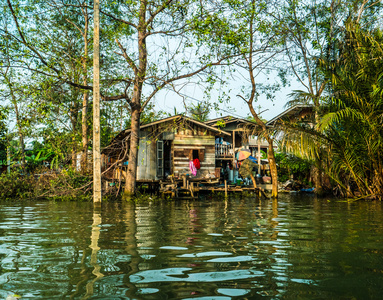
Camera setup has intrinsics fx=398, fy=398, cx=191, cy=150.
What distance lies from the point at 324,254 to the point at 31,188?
1927cm

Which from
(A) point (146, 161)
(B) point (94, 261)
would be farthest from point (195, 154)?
(B) point (94, 261)

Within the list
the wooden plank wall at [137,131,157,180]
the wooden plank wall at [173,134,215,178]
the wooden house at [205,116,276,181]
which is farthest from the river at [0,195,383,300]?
the wooden house at [205,116,276,181]

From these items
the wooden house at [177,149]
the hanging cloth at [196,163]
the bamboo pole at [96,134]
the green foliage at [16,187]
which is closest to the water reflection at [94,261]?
the bamboo pole at [96,134]

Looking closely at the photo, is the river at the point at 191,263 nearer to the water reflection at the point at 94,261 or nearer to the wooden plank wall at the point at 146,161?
the water reflection at the point at 94,261

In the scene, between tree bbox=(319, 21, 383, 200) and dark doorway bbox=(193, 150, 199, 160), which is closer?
tree bbox=(319, 21, 383, 200)

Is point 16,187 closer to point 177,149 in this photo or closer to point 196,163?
point 177,149

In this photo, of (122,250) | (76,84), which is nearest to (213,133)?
(76,84)

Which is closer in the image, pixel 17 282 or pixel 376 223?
pixel 17 282

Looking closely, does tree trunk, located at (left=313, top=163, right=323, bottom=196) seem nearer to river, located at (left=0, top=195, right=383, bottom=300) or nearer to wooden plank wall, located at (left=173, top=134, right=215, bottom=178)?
wooden plank wall, located at (left=173, top=134, right=215, bottom=178)

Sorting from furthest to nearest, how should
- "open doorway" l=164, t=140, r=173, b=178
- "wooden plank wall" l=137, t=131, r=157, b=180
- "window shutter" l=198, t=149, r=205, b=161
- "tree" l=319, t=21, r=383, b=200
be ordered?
"open doorway" l=164, t=140, r=173, b=178
"window shutter" l=198, t=149, r=205, b=161
"wooden plank wall" l=137, t=131, r=157, b=180
"tree" l=319, t=21, r=383, b=200

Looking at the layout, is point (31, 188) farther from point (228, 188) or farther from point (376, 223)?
point (376, 223)

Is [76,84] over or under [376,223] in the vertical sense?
over

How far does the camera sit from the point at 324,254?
203 inches

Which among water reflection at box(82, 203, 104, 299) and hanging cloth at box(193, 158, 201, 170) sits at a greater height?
hanging cloth at box(193, 158, 201, 170)
